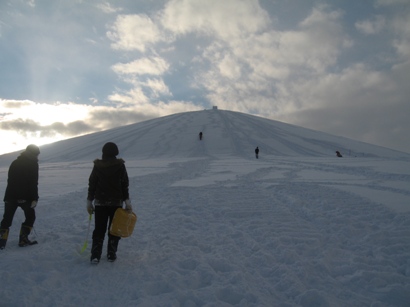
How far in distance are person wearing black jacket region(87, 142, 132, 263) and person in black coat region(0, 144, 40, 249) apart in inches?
64.1

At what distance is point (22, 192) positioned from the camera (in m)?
5.57

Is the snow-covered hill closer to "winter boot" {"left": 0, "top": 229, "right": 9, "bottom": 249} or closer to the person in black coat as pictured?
the person in black coat

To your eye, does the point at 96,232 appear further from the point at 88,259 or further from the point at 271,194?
the point at 271,194

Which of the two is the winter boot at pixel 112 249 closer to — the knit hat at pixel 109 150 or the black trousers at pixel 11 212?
the knit hat at pixel 109 150

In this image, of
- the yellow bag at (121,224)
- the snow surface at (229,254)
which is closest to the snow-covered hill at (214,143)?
the snow surface at (229,254)

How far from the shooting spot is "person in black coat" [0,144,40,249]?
5.50m

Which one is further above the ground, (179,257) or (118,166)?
(118,166)

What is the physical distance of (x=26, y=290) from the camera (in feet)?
12.6

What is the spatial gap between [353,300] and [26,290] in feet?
13.7

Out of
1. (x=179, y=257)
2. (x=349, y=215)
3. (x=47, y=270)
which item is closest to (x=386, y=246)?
(x=349, y=215)

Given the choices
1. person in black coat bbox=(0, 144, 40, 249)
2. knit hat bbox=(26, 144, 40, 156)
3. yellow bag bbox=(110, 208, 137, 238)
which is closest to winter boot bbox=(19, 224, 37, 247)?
person in black coat bbox=(0, 144, 40, 249)

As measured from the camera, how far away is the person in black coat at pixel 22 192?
18.1 feet

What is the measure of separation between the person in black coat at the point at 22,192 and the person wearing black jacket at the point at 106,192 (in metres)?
1.63

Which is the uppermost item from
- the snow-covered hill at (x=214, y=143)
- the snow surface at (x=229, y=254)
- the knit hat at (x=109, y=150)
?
the snow-covered hill at (x=214, y=143)
